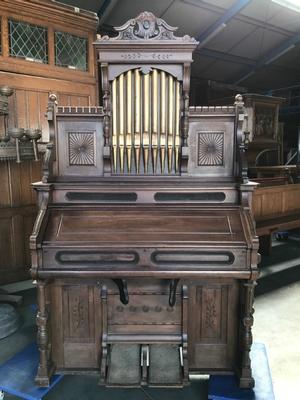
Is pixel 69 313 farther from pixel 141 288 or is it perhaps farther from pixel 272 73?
pixel 272 73

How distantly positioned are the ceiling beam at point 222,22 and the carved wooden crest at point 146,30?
5598mm

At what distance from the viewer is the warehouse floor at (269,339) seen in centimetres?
246

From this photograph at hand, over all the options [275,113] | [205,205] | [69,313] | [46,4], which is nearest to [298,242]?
[275,113]

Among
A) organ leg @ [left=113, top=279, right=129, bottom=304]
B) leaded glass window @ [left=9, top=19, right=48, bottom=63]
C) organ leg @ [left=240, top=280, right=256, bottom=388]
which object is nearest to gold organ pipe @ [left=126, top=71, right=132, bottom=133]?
organ leg @ [left=113, top=279, right=129, bottom=304]

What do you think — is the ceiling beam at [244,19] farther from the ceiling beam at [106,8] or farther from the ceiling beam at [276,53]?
the ceiling beam at [106,8]

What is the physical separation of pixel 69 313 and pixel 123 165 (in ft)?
3.85

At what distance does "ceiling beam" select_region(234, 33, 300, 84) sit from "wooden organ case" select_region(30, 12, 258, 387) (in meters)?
8.19

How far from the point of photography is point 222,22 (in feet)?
24.6

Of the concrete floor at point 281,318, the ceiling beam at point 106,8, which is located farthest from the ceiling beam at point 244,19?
the concrete floor at point 281,318

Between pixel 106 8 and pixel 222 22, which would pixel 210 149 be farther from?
pixel 222 22

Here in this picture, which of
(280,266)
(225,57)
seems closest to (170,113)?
(280,266)

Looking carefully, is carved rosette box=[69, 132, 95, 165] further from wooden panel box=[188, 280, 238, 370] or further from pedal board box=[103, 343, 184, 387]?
pedal board box=[103, 343, 184, 387]

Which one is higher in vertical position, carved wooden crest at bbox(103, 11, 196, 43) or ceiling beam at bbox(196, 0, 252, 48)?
ceiling beam at bbox(196, 0, 252, 48)

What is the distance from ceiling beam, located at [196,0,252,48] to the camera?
697 cm
